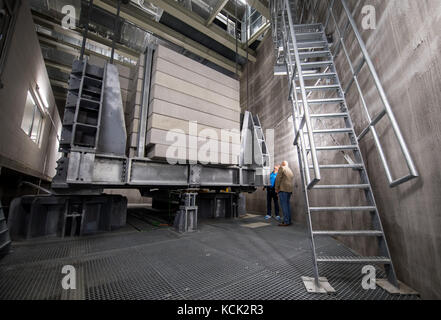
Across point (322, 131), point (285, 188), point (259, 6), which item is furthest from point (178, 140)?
point (259, 6)

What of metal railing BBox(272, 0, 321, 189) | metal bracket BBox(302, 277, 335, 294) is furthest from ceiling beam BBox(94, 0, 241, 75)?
metal bracket BBox(302, 277, 335, 294)

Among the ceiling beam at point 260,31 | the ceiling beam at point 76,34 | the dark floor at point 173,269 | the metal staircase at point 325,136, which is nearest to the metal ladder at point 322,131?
the metal staircase at point 325,136

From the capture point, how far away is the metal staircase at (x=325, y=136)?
1.72 metres

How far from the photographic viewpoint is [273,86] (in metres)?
6.77

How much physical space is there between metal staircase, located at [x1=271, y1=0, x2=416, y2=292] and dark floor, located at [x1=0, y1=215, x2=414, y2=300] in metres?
0.26

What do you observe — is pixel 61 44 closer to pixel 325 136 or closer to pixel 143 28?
pixel 143 28

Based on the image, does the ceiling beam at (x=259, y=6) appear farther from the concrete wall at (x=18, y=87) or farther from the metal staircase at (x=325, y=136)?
the concrete wall at (x=18, y=87)

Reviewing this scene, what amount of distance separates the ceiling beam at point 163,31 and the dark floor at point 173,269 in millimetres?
6569

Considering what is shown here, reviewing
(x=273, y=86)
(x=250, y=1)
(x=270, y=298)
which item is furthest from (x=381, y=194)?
(x=250, y=1)

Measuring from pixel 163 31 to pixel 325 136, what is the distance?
660cm

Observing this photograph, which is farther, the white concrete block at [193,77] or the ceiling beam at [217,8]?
the ceiling beam at [217,8]
